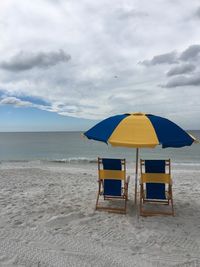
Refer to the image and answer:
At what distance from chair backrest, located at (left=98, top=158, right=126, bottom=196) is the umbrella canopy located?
602 millimetres

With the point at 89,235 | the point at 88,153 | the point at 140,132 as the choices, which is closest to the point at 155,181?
the point at 140,132

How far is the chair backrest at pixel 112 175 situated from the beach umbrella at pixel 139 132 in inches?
23.4

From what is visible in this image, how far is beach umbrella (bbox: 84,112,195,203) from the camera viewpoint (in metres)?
4.70

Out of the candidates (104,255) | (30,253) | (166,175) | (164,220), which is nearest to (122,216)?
(164,220)

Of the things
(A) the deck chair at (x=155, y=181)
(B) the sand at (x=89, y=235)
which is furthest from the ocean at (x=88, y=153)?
(A) the deck chair at (x=155, y=181)

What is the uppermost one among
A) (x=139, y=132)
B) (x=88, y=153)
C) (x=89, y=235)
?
(x=139, y=132)

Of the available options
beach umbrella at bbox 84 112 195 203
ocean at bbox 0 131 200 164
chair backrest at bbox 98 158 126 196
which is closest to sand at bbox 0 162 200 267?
chair backrest at bbox 98 158 126 196

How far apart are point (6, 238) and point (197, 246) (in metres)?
2.75

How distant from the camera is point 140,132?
4.87 meters

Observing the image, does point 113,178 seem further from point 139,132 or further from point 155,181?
point 139,132

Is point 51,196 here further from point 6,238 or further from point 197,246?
point 197,246

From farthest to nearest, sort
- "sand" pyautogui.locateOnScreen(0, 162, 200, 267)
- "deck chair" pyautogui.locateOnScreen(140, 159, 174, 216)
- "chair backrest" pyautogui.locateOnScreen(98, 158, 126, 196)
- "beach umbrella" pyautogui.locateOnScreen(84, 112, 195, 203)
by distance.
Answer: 1. "chair backrest" pyautogui.locateOnScreen(98, 158, 126, 196)
2. "deck chair" pyautogui.locateOnScreen(140, 159, 174, 216)
3. "beach umbrella" pyautogui.locateOnScreen(84, 112, 195, 203)
4. "sand" pyautogui.locateOnScreen(0, 162, 200, 267)

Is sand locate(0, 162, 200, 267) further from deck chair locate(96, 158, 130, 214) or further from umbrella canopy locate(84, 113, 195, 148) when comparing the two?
umbrella canopy locate(84, 113, 195, 148)

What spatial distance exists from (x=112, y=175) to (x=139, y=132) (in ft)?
→ 3.56
